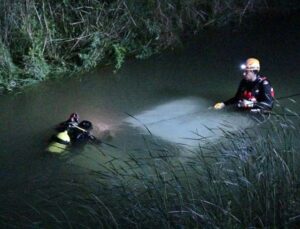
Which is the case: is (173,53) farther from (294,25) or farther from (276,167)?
(276,167)

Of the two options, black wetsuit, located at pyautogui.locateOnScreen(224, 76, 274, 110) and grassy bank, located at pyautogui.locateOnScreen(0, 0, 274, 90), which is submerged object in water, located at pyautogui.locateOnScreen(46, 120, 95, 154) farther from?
grassy bank, located at pyautogui.locateOnScreen(0, 0, 274, 90)

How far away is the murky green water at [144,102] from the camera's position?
5.36 m

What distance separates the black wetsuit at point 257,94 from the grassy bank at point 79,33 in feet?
8.79

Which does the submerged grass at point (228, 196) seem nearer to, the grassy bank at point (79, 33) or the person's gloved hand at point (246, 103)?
the person's gloved hand at point (246, 103)

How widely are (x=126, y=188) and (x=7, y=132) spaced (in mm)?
3000

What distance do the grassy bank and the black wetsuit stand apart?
105 inches

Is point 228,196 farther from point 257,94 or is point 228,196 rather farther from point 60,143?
point 257,94

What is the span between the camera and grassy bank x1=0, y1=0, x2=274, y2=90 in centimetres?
778

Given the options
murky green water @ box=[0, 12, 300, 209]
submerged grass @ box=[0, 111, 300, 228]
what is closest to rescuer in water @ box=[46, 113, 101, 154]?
murky green water @ box=[0, 12, 300, 209]

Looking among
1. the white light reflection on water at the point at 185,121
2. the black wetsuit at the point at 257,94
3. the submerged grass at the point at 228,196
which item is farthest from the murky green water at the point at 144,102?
the submerged grass at the point at 228,196

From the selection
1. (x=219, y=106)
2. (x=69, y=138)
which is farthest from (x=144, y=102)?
(x=69, y=138)

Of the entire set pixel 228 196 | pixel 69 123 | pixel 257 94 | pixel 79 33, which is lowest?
pixel 228 196

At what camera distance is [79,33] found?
8438 mm

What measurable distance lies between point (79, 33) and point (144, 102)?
2.42 meters
